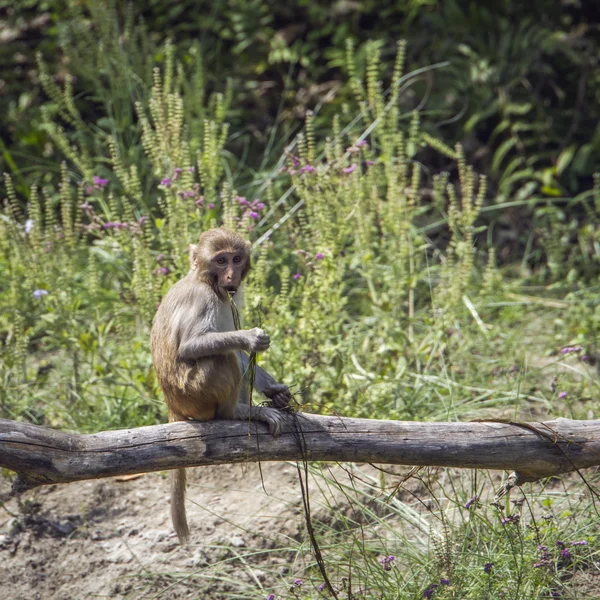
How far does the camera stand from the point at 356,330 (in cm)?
579

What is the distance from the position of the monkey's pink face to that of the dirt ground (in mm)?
954

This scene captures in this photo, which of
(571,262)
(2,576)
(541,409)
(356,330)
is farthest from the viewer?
(571,262)

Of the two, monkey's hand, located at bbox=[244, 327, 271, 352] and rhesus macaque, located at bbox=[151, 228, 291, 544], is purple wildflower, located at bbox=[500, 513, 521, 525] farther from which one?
monkey's hand, located at bbox=[244, 327, 271, 352]

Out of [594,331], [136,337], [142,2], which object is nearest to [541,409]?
[594,331]

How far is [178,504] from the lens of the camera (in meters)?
3.88

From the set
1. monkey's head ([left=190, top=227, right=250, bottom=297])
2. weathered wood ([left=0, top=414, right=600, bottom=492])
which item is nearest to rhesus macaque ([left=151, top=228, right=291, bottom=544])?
monkey's head ([left=190, top=227, right=250, bottom=297])

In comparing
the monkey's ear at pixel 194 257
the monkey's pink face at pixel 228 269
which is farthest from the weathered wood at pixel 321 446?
the monkey's ear at pixel 194 257

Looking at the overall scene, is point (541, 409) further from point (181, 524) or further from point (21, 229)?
point (21, 229)

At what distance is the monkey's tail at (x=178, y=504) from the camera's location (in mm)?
3877

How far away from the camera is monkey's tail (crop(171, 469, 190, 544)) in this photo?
3877 millimetres

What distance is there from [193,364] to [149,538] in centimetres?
132

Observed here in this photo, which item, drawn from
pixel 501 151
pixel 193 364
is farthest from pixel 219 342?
pixel 501 151

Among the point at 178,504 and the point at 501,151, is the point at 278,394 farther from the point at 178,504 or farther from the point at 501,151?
the point at 501,151

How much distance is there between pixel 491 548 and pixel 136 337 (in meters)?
2.76
